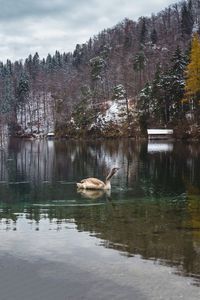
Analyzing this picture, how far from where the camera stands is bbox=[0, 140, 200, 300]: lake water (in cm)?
1170

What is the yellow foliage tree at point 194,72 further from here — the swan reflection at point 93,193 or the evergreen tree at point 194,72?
the swan reflection at point 93,193

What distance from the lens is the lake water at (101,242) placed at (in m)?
11.7

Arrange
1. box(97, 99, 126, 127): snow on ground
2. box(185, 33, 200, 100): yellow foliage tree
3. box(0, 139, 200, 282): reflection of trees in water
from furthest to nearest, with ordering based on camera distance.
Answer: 1. box(97, 99, 126, 127): snow on ground
2. box(185, 33, 200, 100): yellow foliage tree
3. box(0, 139, 200, 282): reflection of trees in water

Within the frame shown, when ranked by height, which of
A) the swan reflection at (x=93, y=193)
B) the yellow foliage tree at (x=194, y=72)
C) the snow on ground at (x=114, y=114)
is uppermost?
the yellow foliage tree at (x=194, y=72)

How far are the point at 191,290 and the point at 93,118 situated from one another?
134 metres

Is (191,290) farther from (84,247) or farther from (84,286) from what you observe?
(84,247)

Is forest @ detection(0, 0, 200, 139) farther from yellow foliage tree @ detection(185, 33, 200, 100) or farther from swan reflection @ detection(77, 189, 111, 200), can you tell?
swan reflection @ detection(77, 189, 111, 200)

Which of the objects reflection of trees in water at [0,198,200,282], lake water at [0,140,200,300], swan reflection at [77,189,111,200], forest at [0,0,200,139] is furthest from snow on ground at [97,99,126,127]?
reflection of trees in water at [0,198,200,282]

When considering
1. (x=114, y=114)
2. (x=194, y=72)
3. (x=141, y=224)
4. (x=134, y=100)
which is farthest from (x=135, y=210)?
(x=134, y=100)

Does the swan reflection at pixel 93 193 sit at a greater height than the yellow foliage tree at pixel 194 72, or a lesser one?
lesser

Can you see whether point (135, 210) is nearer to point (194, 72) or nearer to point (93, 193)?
point (93, 193)

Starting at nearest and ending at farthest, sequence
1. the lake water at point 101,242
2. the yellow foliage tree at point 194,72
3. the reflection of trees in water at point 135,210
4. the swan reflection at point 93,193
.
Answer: the lake water at point 101,242, the reflection of trees in water at point 135,210, the swan reflection at point 93,193, the yellow foliage tree at point 194,72

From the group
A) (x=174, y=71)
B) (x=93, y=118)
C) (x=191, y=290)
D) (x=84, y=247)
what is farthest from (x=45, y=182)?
(x=93, y=118)

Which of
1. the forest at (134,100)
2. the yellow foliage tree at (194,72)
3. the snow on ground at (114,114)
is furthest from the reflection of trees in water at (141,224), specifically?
the snow on ground at (114,114)
